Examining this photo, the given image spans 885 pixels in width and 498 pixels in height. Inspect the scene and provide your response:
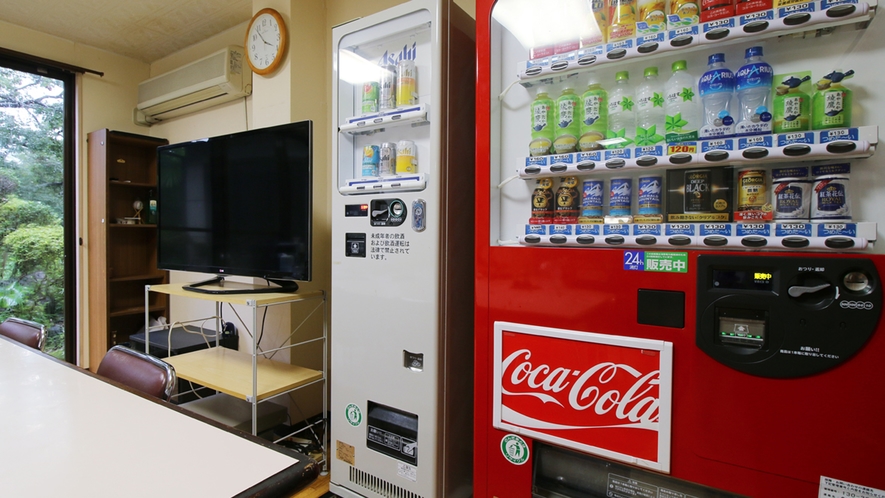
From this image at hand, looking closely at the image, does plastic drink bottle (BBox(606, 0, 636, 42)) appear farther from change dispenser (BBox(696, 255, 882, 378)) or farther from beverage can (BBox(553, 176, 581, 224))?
change dispenser (BBox(696, 255, 882, 378))

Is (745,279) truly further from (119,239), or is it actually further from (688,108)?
(119,239)

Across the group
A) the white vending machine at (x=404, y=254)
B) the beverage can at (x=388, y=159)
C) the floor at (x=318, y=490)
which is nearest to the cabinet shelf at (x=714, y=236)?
the white vending machine at (x=404, y=254)

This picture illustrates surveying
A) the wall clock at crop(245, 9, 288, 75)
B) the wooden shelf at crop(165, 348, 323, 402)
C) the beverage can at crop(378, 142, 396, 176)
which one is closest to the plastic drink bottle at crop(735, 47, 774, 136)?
the beverage can at crop(378, 142, 396, 176)

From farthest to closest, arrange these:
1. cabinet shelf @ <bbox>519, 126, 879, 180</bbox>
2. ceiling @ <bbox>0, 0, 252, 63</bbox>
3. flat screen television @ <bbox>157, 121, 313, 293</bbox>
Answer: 1. ceiling @ <bbox>0, 0, 252, 63</bbox>
2. flat screen television @ <bbox>157, 121, 313, 293</bbox>
3. cabinet shelf @ <bbox>519, 126, 879, 180</bbox>

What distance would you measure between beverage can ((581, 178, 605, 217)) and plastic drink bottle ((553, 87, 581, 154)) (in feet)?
0.42

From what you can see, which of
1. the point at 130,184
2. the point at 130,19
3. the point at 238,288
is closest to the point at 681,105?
the point at 238,288

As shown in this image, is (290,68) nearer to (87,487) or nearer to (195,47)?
(195,47)

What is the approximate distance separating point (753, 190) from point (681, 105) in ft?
1.01

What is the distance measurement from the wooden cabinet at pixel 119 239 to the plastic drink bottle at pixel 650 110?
3.96m

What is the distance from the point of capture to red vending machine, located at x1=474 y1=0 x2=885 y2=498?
3.14ft

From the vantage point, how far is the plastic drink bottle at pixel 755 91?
41.4 inches

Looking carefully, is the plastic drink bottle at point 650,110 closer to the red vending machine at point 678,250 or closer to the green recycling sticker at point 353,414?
the red vending machine at point 678,250

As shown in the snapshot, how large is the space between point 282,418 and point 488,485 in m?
1.50

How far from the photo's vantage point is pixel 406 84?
1707 millimetres
